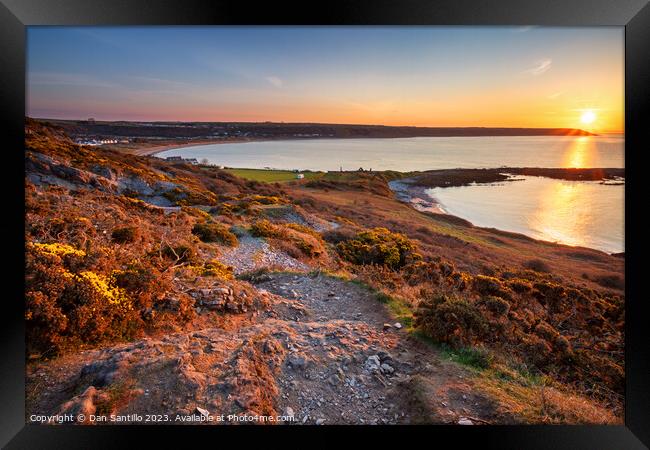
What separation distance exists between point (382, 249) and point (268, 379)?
3381mm

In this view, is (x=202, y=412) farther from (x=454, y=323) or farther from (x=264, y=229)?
(x=264, y=229)

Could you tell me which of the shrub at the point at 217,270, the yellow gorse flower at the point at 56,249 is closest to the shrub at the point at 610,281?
the shrub at the point at 217,270

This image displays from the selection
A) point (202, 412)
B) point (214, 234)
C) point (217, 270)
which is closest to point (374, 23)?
point (217, 270)

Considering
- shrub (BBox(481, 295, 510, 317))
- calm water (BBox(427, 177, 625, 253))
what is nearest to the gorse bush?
shrub (BBox(481, 295, 510, 317))

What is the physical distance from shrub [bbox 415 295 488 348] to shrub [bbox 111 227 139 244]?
447 centimetres

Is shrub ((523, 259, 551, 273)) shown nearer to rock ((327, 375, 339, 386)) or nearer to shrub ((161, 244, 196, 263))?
rock ((327, 375, 339, 386))

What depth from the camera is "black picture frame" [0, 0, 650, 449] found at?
370cm

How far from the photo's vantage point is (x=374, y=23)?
3814 mm

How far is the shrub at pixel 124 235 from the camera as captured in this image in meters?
5.39

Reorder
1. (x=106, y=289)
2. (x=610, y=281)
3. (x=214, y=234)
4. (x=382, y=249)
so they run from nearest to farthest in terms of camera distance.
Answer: (x=106, y=289) → (x=610, y=281) → (x=382, y=249) → (x=214, y=234)

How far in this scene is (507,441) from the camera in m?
3.57

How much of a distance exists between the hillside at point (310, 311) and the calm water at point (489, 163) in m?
0.27

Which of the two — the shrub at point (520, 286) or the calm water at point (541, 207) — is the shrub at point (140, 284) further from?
the shrub at point (520, 286)

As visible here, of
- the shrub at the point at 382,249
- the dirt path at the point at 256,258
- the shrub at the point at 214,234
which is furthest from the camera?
the shrub at the point at 214,234
